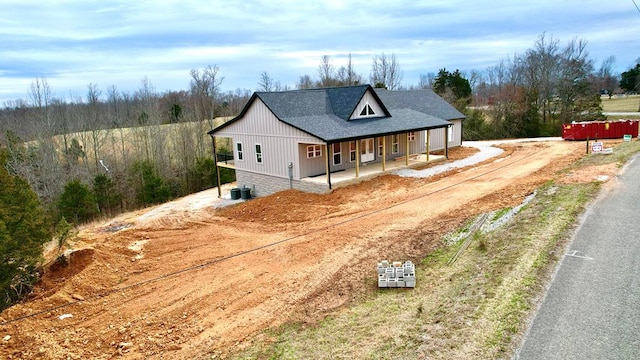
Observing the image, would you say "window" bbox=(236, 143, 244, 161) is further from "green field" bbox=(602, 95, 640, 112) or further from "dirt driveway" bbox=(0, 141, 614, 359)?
"green field" bbox=(602, 95, 640, 112)

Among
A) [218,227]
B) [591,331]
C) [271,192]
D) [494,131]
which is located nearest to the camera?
[591,331]

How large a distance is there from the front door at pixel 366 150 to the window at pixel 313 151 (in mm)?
3079

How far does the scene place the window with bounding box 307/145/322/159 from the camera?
2188 cm

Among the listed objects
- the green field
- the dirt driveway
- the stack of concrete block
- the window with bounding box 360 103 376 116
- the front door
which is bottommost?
the dirt driveway

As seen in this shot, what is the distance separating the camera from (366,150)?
80.8 ft

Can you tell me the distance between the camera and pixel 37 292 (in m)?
11.8

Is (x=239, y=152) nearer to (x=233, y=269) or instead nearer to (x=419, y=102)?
(x=419, y=102)

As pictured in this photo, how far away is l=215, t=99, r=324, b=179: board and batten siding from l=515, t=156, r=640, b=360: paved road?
41.0ft

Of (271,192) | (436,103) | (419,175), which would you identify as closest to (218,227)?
(271,192)

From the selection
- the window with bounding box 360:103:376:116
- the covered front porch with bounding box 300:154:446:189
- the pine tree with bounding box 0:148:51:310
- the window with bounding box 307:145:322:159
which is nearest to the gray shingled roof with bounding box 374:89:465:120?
the covered front porch with bounding box 300:154:446:189

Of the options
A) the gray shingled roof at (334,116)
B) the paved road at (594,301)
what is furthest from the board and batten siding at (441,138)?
the paved road at (594,301)

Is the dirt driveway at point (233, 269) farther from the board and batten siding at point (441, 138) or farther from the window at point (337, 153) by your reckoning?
the board and batten siding at point (441, 138)

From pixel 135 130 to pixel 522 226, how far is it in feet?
141

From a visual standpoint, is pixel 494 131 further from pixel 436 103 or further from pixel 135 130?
pixel 135 130
